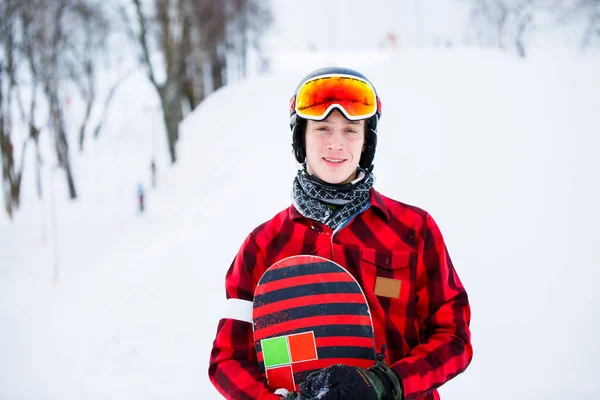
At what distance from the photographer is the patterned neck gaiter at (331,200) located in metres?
1.65

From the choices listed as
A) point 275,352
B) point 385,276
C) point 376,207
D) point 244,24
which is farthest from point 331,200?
point 244,24

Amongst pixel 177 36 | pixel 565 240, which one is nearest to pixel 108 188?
pixel 177 36

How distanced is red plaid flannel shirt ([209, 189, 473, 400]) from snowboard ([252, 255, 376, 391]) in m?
0.06

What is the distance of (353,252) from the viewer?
1650 mm

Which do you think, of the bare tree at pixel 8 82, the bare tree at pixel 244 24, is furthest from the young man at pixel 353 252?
the bare tree at pixel 244 24

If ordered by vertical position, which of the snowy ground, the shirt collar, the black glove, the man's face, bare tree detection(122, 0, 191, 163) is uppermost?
bare tree detection(122, 0, 191, 163)

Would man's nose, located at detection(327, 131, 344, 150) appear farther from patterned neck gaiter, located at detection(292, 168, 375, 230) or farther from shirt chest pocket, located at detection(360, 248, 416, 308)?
shirt chest pocket, located at detection(360, 248, 416, 308)

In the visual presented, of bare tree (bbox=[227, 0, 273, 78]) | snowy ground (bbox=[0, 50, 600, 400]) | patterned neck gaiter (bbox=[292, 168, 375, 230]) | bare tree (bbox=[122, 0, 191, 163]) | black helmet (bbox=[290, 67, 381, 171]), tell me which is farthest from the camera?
bare tree (bbox=[227, 0, 273, 78])

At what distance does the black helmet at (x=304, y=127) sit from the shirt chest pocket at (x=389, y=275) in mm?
471

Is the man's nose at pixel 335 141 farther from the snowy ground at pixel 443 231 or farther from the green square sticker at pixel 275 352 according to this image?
the snowy ground at pixel 443 231

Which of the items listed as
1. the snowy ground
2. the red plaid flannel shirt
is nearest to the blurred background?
the snowy ground

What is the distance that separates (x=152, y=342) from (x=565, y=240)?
4.82m

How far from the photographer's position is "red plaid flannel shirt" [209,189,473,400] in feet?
5.07

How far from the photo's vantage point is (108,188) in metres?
14.9
